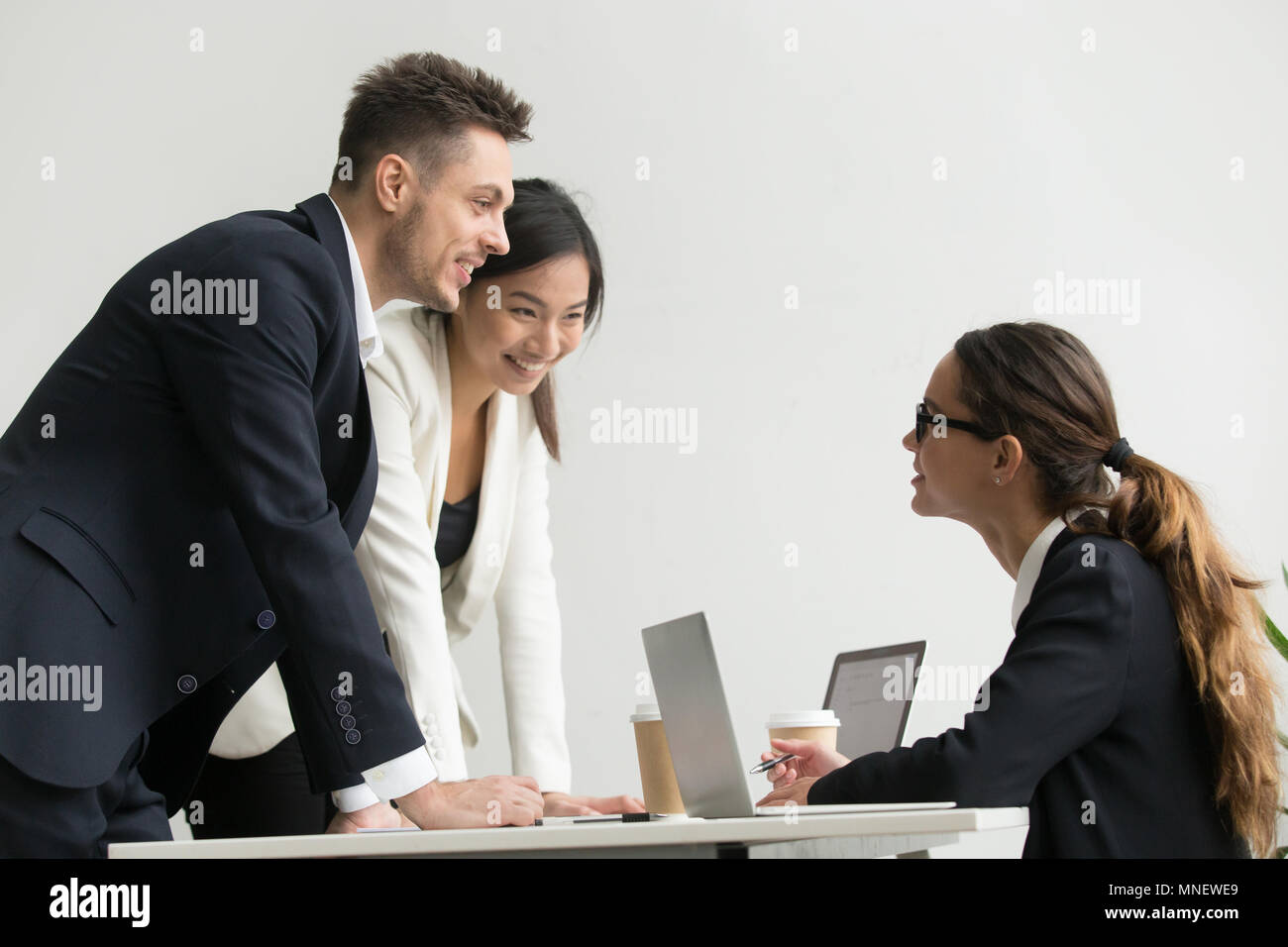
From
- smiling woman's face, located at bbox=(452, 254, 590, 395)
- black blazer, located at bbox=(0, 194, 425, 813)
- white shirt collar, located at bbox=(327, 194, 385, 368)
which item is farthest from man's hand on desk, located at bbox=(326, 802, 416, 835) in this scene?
smiling woman's face, located at bbox=(452, 254, 590, 395)

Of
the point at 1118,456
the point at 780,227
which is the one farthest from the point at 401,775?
the point at 780,227

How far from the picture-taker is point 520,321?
7.12 feet

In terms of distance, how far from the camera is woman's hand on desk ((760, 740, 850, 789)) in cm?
142

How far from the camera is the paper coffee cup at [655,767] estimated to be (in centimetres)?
138

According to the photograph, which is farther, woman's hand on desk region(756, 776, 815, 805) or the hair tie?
the hair tie

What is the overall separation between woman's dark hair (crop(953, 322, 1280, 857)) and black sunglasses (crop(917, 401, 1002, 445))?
12 mm

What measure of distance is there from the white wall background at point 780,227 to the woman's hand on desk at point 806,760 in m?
1.70

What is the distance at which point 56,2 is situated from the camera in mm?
3256

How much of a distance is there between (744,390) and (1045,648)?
6.70 ft

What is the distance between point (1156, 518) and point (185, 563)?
111cm

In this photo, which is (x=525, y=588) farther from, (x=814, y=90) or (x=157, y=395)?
(x=814, y=90)

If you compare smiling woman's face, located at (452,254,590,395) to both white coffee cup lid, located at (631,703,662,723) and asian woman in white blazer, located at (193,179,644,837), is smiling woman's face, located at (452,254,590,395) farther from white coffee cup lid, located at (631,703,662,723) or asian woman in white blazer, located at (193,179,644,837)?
white coffee cup lid, located at (631,703,662,723)
